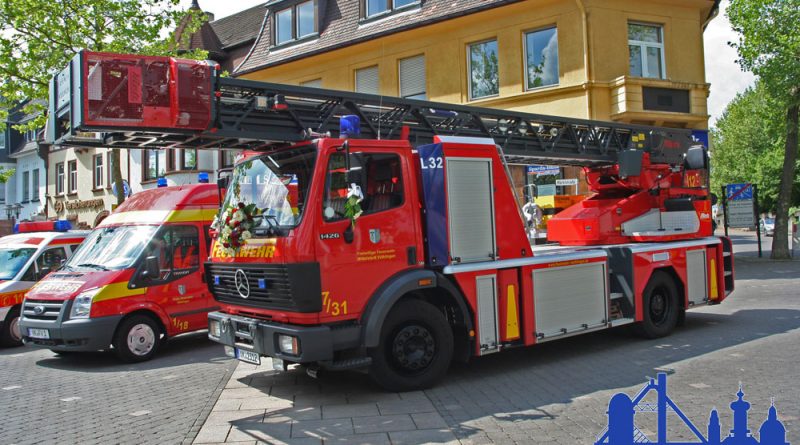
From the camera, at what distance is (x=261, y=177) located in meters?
6.83

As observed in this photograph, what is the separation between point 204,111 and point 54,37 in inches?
497

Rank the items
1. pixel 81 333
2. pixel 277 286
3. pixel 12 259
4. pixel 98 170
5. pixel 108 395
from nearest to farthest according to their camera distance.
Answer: pixel 277 286
pixel 108 395
pixel 81 333
pixel 12 259
pixel 98 170

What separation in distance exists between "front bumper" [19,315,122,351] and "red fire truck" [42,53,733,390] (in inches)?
95.7

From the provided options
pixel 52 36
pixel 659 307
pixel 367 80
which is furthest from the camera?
pixel 367 80

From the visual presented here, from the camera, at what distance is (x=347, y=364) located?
6.21 metres

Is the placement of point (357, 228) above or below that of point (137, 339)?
above

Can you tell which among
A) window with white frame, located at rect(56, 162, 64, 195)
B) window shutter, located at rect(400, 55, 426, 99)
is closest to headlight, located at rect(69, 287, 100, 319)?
window shutter, located at rect(400, 55, 426, 99)

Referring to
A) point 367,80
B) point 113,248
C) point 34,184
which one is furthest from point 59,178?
point 113,248

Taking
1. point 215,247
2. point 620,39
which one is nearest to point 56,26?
point 215,247

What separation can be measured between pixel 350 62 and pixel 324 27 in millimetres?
2087

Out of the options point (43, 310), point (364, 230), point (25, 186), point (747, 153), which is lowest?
point (43, 310)

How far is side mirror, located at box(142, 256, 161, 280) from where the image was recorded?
930 cm

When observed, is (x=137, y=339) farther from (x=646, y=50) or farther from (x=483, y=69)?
(x=646, y=50)

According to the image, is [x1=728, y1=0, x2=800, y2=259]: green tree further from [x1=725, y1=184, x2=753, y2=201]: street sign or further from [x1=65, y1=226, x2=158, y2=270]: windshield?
[x1=65, y1=226, x2=158, y2=270]: windshield
